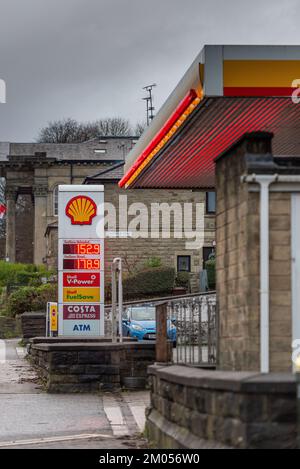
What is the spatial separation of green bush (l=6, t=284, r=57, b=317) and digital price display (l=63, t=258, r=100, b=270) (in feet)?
77.5

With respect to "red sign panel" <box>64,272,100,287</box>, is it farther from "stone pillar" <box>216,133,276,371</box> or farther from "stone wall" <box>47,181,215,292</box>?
"stone wall" <box>47,181,215,292</box>

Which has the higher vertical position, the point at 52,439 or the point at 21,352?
the point at 52,439

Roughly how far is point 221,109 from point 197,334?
2.67 metres

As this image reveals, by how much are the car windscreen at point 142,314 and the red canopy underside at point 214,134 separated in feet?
59.0

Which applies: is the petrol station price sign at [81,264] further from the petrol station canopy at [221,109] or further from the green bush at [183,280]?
the green bush at [183,280]

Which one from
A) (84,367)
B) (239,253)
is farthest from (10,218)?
(239,253)

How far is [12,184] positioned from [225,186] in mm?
75859

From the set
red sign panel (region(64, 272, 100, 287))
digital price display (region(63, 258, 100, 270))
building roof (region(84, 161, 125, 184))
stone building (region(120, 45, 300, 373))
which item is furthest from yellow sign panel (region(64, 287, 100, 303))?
building roof (region(84, 161, 125, 184))

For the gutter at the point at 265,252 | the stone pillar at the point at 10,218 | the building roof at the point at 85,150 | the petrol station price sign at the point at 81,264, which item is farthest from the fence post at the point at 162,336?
the stone pillar at the point at 10,218

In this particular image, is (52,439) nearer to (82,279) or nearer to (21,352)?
(82,279)

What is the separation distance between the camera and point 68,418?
1467 cm

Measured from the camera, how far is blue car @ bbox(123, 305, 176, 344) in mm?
35562

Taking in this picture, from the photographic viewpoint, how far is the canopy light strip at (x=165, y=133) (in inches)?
492

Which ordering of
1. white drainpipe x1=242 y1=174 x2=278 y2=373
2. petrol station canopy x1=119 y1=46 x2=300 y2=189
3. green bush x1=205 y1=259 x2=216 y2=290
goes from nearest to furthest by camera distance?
white drainpipe x1=242 y1=174 x2=278 y2=373 → petrol station canopy x1=119 y1=46 x2=300 y2=189 → green bush x1=205 y1=259 x2=216 y2=290
